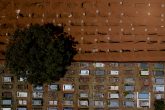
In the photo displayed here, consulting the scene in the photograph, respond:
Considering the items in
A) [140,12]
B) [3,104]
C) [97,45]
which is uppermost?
[140,12]

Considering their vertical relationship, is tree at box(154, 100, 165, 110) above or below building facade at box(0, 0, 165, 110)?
below

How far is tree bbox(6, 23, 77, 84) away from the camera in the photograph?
403 inches

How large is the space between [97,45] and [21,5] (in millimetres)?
2265

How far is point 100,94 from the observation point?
1097cm

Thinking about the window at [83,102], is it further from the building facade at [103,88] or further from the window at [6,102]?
the window at [6,102]

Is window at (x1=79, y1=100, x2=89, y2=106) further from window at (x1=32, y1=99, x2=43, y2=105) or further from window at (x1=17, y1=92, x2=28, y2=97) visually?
window at (x1=17, y1=92, x2=28, y2=97)

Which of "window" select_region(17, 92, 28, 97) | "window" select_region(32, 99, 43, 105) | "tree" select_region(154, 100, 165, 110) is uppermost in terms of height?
"window" select_region(17, 92, 28, 97)

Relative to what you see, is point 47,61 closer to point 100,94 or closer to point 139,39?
point 100,94

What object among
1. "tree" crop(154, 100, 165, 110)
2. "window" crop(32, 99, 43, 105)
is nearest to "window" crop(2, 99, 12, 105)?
"window" crop(32, 99, 43, 105)

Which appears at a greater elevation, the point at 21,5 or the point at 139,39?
the point at 21,5

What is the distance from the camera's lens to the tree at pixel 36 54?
10.2 metres

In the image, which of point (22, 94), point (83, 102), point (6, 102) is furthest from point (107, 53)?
point (6, 102)

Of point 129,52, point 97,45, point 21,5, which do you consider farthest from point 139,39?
point 21,5

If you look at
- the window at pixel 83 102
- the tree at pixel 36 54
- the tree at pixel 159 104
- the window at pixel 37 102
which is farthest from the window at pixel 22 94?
the tree at pixel 159 104
